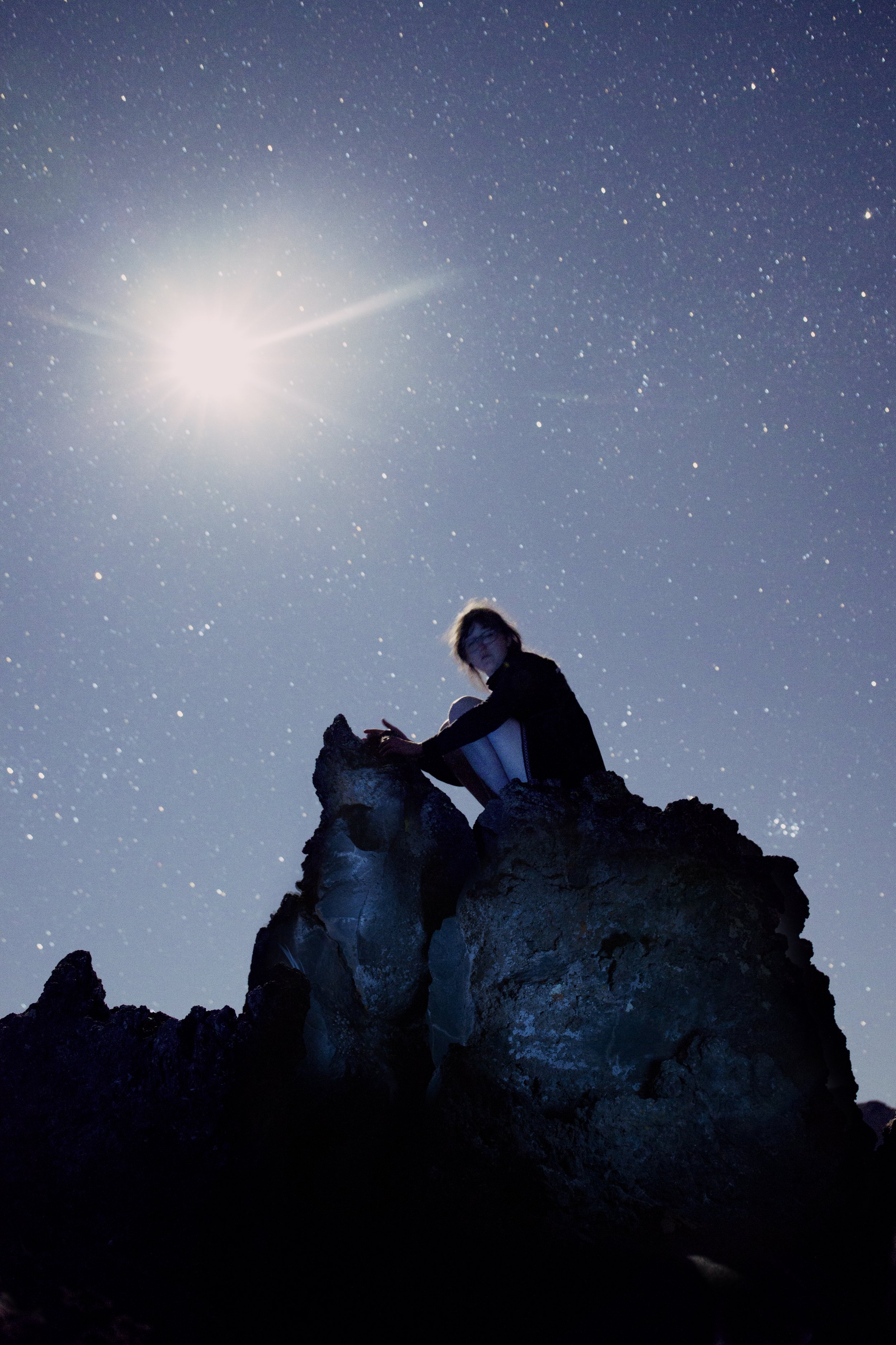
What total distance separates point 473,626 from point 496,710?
27.7 inches

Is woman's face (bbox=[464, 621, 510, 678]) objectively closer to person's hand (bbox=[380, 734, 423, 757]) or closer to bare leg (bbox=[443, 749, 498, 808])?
bare leg (bbox=[443, 749, 498, 808])

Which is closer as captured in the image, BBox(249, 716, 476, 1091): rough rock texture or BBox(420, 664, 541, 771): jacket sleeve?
BBox(249, 716, 476, 1091): rough rock texture

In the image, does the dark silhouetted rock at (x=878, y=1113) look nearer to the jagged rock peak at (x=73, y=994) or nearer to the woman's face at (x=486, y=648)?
the woman's face at (x=486, y=648)

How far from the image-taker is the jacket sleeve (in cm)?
440

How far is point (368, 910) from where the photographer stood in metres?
4.39

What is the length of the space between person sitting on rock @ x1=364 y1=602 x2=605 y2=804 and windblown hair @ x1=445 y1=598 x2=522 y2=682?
0.01m

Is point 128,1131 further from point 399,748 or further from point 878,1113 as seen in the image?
point 878,1113

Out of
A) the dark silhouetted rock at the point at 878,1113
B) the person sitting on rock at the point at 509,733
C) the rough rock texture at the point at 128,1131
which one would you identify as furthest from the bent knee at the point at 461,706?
the dark silhouetted rock at the point at 878,1113

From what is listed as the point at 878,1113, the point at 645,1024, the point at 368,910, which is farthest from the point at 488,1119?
the point at 878,1113

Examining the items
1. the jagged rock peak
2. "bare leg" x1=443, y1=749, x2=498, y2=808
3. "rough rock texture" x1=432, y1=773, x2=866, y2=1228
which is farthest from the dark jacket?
the jagged rock peak

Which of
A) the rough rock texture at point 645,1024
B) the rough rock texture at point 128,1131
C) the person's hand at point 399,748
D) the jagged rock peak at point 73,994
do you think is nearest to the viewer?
the rough rock texture at point 128,1131

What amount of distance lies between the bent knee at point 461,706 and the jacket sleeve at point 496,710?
0.27 metres

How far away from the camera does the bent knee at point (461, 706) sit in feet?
15.6

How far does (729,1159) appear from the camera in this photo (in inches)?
136
